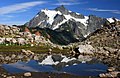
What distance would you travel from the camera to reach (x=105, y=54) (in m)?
196

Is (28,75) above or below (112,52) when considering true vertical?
above

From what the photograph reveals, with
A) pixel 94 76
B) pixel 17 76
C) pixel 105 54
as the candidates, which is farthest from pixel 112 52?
pixel 17 76

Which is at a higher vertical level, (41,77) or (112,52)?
(41,77)

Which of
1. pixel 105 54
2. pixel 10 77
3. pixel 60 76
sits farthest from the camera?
pixel 105 54

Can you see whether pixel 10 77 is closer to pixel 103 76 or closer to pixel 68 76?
pixel 68 76

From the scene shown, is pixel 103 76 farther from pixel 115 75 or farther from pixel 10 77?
pixel 10 77

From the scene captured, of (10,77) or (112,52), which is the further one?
(112,52)

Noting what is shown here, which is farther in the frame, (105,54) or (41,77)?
(105,54)

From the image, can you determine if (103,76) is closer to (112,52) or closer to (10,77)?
(10,77)

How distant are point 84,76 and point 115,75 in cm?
962

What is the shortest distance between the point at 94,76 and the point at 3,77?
2818 cm

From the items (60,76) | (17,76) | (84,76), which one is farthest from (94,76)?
(17,76)

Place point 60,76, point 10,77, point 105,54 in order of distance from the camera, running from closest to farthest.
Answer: point 10,77 < point 60,76 < point 105,54

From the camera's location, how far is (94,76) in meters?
92.2
